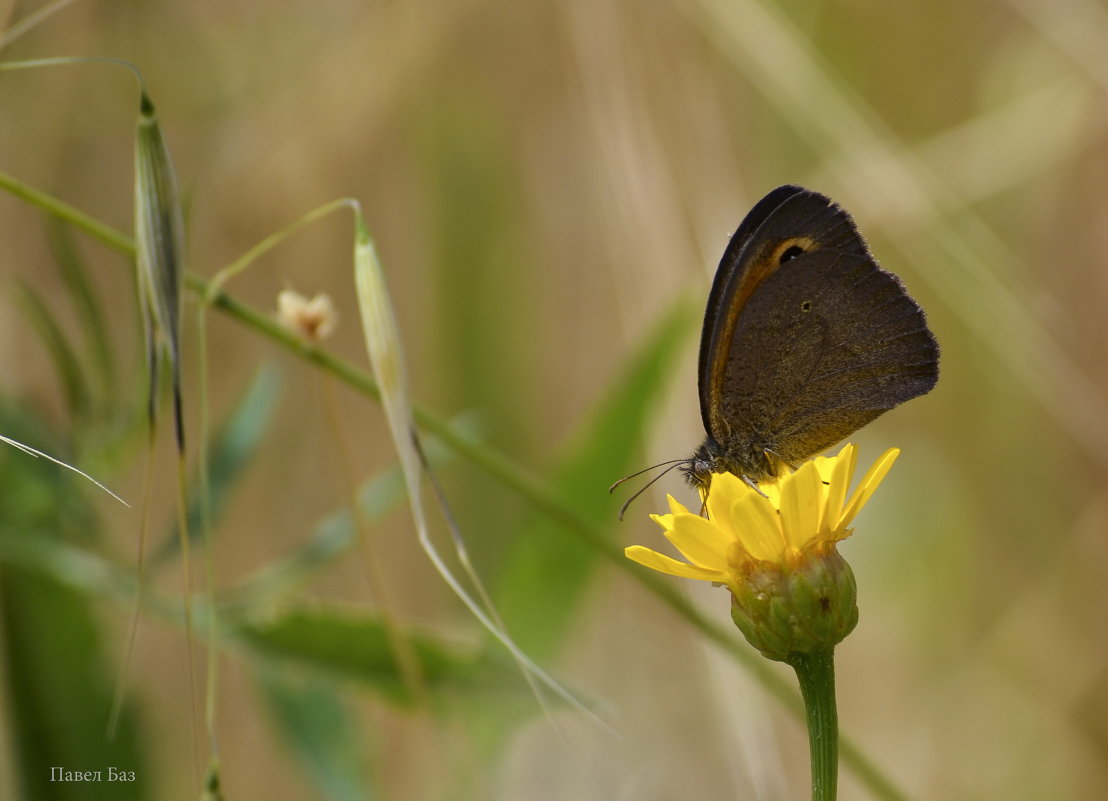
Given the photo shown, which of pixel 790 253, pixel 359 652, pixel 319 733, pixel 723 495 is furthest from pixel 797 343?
pixel 319 733

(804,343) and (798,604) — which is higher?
(804,343)

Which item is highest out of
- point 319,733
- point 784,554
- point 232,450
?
point 232,450

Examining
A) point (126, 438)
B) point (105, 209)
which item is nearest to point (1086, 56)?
point (126, 438)

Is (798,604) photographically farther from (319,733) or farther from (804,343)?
(319,733)

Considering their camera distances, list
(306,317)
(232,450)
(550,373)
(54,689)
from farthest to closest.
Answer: (550,373) < (232,450) < (54,689) < (306,317)

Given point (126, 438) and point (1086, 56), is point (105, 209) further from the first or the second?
point (1086, 56)

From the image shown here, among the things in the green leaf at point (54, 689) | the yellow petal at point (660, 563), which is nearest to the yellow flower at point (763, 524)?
the yellow petal at point (660, 563)

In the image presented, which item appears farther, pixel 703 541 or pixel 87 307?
pixel 87 307
